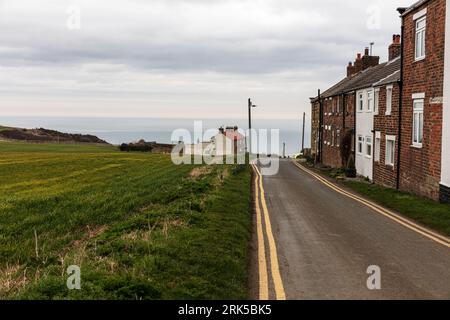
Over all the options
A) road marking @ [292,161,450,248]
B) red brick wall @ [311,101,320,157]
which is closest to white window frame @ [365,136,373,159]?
road marking @ [292,161,450,248]

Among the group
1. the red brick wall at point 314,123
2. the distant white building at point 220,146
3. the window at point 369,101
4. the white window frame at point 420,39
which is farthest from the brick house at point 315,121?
the white window frame at point 420,39

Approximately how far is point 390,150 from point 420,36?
6792mm

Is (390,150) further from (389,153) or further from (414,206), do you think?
(414,206)

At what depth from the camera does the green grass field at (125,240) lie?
7.76 metres

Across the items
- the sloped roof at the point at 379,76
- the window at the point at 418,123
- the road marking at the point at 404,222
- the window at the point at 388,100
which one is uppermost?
the sloped roof at the point at 379,76

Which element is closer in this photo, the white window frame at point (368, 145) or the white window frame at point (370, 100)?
the white window frame at point (368, 145)

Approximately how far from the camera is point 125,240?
10828mm

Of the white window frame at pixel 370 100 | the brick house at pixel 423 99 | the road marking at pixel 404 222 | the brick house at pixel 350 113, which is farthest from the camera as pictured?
the brick house at pixel 350 113

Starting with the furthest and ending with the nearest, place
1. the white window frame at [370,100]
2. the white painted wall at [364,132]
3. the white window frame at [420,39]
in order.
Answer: the white window frame at [370,100] < the white painted wall at [364,132] < the white window frame at [420,39]

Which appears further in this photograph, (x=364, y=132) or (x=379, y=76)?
(x=364, y=132)

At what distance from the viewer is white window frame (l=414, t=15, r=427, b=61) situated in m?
21.6

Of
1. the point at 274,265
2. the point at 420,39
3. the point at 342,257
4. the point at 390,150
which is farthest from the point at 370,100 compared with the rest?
the point at 274,265

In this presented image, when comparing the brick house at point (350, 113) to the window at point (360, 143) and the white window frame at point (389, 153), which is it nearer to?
the window at point (360, 143)

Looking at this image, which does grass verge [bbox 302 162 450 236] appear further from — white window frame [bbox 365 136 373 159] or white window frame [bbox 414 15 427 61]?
white window frame [bbox 414 15 427 61]
